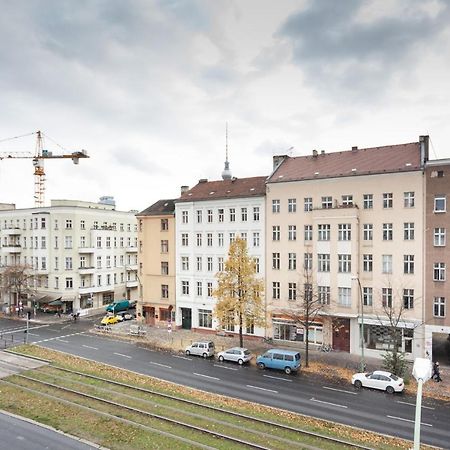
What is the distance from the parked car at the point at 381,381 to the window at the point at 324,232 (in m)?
13.9

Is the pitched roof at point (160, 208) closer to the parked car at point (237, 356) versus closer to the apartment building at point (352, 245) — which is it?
the apartment building at point (352, 245)

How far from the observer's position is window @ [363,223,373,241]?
37500mm

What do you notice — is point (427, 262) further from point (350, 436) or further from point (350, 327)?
point (350, 436)

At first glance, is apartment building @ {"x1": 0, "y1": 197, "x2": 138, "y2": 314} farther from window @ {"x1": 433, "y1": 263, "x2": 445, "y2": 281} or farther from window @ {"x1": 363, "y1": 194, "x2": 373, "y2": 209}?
window @ {"x1": 433, "y1": 263, "x2": 445, "y2": 281}

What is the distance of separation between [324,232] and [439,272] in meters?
10.3

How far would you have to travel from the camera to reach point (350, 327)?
38000mm

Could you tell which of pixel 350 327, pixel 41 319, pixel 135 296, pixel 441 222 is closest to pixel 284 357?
pixel 350 327

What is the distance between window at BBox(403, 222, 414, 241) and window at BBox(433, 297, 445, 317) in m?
5.46

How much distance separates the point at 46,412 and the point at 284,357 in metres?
17.7

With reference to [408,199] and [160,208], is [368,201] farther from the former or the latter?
[160,208]

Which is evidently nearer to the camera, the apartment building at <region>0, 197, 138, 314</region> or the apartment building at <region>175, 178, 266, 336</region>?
the apartment building at <region>175, 178, 266, 336</region>

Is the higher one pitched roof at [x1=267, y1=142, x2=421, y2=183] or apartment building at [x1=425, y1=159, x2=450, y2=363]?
pitched roof at [x1=267, y1=142, x2=421, y2=183]

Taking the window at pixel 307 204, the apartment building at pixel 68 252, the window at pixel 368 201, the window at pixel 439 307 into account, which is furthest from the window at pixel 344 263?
the apartment building at pixel 68 252

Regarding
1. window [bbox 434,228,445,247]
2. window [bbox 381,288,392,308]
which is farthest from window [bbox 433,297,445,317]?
window [bbox 434,228,445,247]
